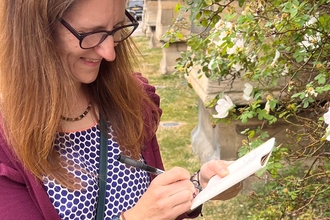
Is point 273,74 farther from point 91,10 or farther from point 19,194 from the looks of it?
point 19,194

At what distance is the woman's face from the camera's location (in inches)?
51.9

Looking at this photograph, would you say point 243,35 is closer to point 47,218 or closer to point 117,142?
point 117,142

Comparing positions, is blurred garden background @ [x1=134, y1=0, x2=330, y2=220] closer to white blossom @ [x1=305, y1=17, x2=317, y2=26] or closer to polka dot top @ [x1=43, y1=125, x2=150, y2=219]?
white blossom @ [x1=305, y1=17, x2=317, y2=26]

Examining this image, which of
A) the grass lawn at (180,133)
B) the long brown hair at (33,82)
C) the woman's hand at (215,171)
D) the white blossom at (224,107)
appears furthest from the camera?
the grass lawn at (180,133)

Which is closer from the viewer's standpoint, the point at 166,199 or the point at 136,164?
the point at 166,199

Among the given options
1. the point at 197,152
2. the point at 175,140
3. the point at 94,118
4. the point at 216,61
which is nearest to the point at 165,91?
the point at 175,140

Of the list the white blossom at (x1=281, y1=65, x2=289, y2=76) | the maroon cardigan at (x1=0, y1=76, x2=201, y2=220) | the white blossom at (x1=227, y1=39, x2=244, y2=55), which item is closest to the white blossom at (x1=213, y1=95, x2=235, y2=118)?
the white blossom at (x1=227, y1=39, x2=244, y2=55)

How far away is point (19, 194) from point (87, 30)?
0.48 metres

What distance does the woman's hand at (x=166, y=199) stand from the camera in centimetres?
130

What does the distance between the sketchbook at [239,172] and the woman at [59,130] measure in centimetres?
5

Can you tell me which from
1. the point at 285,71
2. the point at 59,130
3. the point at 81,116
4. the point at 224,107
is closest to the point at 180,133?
the point at 285,71

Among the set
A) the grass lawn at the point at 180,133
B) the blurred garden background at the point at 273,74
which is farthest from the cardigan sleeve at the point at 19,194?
the grass lawn at the point at 180,133

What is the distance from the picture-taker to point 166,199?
1.30 m

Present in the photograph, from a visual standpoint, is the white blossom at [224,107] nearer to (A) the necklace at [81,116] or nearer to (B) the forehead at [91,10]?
(A) the necklace at [81,116]
